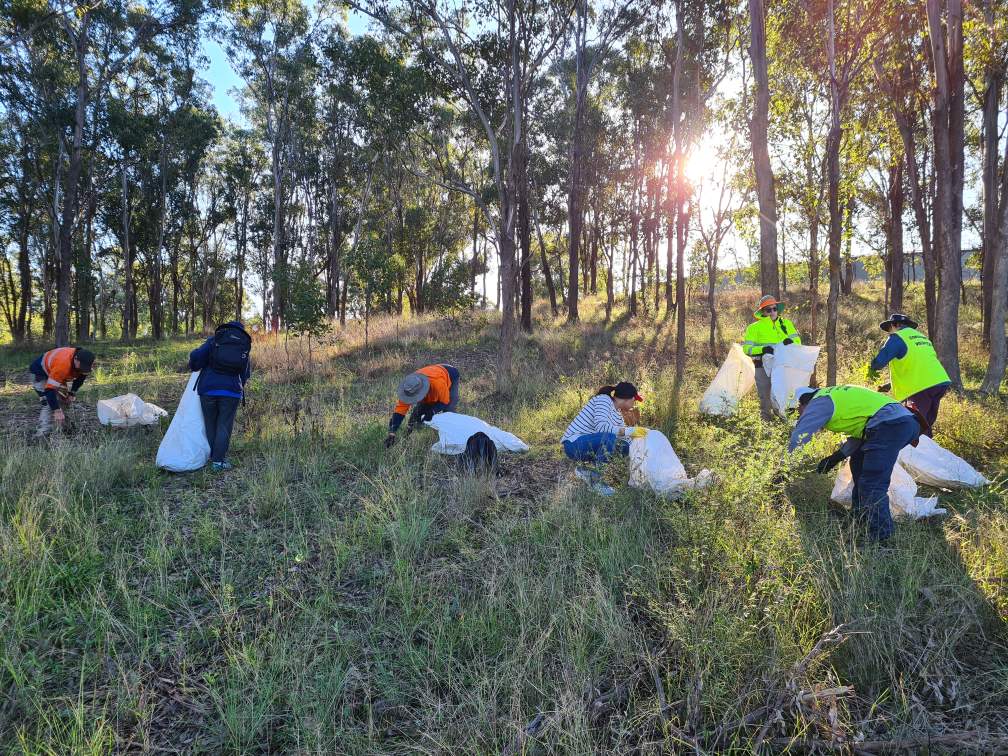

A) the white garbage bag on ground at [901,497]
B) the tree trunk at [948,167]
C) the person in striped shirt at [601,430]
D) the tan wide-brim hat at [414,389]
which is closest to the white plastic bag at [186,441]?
the tan wide-brim hat at [414,389]

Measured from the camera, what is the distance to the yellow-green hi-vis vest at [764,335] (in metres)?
7.20

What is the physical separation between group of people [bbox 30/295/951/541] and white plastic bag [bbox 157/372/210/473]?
10 centimetres

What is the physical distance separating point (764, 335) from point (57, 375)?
8.86 metres

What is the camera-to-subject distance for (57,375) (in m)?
6.32

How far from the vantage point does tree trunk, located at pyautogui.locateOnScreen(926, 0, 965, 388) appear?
7738 mm

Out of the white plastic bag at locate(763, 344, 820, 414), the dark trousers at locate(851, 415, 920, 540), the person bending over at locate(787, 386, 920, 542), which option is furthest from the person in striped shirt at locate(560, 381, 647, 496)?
the white plastic bag at locate(763, 344, 820, 414)

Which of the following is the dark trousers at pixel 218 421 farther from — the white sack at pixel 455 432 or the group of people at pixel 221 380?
the white sack at pixel 455 432

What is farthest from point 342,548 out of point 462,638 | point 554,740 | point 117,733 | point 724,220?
point 724,220

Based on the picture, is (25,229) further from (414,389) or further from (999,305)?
(999,305)

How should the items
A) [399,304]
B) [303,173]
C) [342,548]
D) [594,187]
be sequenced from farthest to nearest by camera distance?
[399,304] → [303,173] → [594,187] → [342,548]

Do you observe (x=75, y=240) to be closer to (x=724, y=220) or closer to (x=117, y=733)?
(x=724, y=220)

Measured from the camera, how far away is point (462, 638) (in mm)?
2857

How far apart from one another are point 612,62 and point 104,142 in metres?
18.7

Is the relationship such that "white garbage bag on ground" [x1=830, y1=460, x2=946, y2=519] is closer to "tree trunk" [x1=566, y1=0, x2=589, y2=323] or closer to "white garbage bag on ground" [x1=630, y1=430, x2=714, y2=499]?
"white garbage bag on ground" [x1=630, y1=430, x2=714, y2=499]
